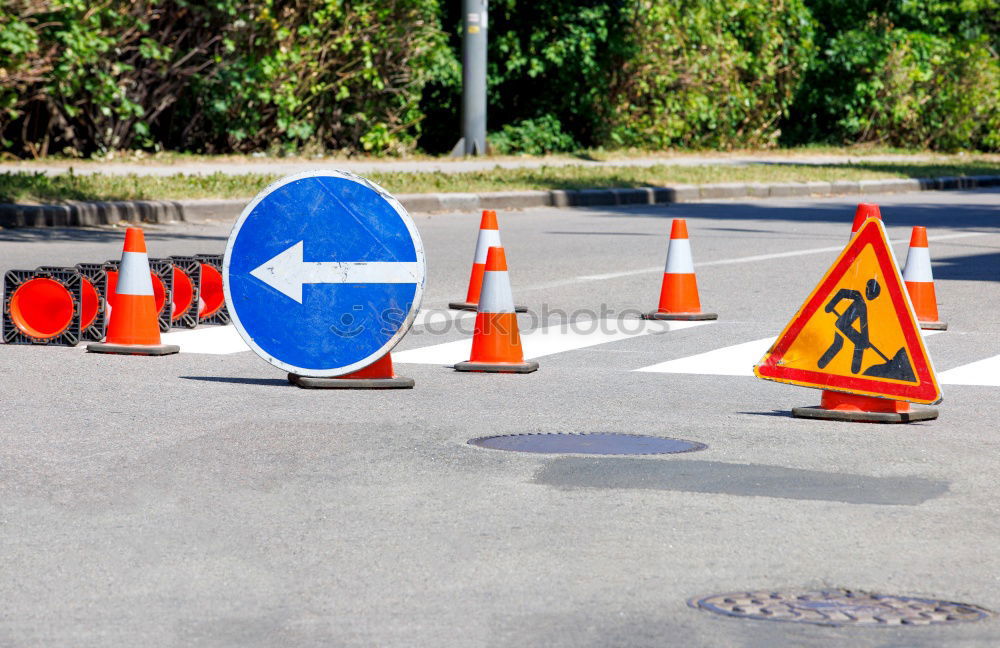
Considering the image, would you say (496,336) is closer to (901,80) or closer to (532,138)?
(532,138)

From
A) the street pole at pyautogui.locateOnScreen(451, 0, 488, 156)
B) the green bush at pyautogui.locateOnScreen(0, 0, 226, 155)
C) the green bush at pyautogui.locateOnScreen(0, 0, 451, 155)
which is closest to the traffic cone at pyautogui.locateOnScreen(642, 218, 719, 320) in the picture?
the green bush at pyautogui.locateOnScreen(0, 0, 226, 155)

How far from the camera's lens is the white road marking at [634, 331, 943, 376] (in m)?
8.29

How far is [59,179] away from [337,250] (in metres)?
10.5

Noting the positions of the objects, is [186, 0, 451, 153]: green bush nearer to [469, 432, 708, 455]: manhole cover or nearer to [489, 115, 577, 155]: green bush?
[489, 115, 577, 155]: green bush

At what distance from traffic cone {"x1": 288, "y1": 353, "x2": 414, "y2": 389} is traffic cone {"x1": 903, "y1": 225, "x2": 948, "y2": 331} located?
3650 millimetres

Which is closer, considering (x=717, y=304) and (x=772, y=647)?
(x=772, y=647)

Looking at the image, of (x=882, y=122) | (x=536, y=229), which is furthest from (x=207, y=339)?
(x=882, y=122)

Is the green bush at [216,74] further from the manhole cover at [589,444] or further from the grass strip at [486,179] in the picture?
the manhole cover at [589,444]

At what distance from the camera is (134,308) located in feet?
28.1

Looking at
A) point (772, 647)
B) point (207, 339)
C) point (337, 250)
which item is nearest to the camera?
point (772, 647)

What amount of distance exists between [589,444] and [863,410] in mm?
1269

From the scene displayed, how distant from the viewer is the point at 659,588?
440 cm

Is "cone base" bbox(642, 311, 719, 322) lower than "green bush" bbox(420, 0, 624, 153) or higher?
lower

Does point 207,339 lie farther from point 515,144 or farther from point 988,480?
point 515,144
